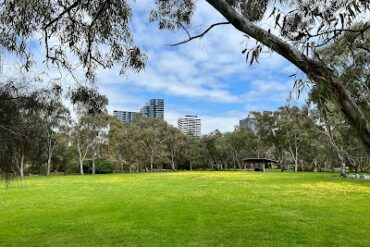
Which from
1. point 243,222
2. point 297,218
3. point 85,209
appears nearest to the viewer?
point 243,222

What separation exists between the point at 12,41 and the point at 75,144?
197 ft

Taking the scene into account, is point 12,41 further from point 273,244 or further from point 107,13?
point 273,244

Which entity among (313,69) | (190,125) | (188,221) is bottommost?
(188,221)

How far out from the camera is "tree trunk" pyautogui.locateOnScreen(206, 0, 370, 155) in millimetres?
5371

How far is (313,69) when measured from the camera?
559cm

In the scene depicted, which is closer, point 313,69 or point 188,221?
point 313,69

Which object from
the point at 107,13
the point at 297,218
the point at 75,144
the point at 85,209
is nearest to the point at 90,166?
the point at 75,144

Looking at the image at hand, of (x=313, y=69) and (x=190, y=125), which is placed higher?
(x=190, y=125)

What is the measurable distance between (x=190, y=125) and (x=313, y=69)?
8729 centimetres

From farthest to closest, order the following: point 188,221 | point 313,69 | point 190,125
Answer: point 190,125, point 188,221, point 313,69

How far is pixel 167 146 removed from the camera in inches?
3337

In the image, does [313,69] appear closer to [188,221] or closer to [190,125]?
[188,221]

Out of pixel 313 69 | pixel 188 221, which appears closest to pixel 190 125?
pixel 188 221

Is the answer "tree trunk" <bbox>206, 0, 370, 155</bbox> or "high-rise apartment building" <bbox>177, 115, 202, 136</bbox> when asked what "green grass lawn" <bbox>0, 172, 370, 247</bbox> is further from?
"high-rise apartment building" <bbox>177, 115, 202, 136</bbox>
